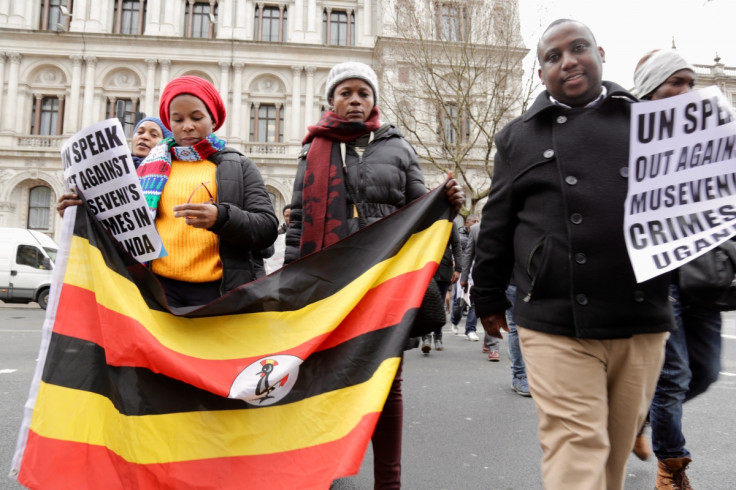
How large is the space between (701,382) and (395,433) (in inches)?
68.8

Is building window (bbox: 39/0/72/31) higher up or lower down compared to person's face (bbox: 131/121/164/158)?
higher up

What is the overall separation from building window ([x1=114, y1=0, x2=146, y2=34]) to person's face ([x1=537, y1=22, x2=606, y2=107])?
3485cm

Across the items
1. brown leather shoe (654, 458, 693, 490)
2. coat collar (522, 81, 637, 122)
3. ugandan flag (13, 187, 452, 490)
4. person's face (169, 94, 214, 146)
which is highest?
person's face (169, 94, 214, 146)

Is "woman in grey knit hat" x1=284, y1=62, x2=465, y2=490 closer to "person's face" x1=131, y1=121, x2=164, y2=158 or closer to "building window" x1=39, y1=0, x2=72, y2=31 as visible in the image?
"person's face" x1=131, y1=121, x2=164, y2=158

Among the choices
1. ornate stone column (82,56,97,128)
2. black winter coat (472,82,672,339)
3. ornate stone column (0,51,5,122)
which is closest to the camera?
black winter coat (472,82,672,339)

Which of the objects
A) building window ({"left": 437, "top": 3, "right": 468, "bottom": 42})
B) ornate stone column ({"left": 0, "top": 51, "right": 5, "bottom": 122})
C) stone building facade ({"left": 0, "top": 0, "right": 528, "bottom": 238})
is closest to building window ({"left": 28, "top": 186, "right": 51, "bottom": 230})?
stone building facade ({"left": 0, "top": 0, "right": 528, "bottom": 238})

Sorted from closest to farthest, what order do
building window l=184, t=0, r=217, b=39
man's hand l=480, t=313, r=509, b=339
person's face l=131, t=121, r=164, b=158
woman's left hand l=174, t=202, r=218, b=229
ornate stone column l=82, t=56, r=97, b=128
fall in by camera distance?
man's hand l=480, t=313, r=509, b=339
woman's left hand l=174, t=202, r=218, b=229
person's face l=131, t=121, r=164, b=158
ornate stone column l=82, t=56, r=97, b=128
building window l=184, t=0, r=217, b=39

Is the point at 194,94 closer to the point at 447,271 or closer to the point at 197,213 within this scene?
the point at 197,213

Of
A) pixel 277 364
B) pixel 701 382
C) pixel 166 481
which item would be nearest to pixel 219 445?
pixel 166 481

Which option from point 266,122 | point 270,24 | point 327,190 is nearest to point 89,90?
point 266,122

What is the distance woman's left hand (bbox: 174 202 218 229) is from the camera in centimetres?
246

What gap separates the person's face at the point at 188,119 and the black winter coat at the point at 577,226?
1.67 meters

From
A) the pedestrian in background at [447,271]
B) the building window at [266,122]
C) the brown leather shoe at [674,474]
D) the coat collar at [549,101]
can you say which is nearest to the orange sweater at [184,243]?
the pedestrian in background at [447,271]

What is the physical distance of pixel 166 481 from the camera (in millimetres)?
2174
